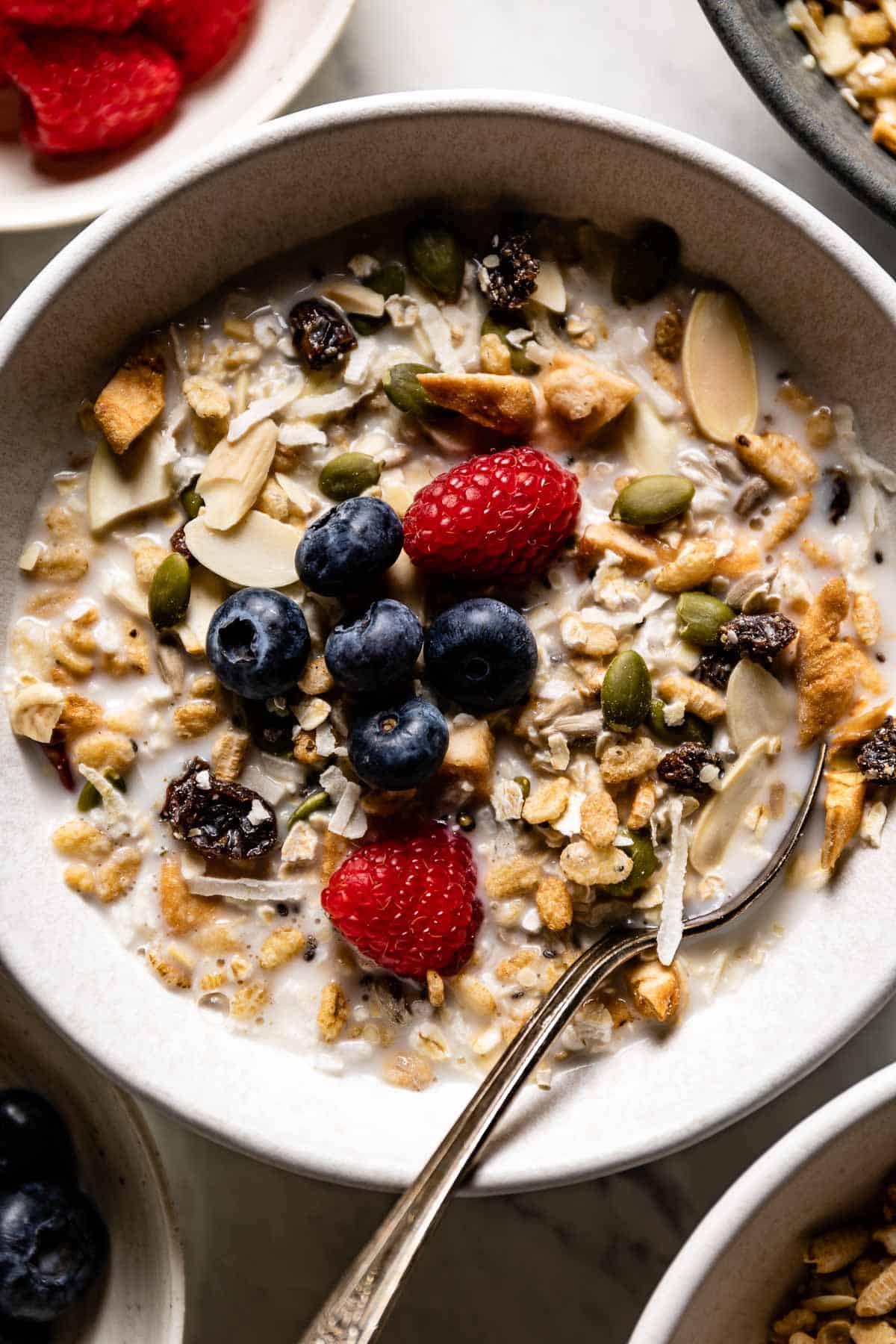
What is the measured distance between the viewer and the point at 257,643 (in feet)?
3.29

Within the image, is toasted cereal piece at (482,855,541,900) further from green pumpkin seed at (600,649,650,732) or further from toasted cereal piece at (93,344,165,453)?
toasted cereal piece at (93,344,165,453)

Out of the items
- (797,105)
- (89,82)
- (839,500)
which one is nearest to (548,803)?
(839,500)

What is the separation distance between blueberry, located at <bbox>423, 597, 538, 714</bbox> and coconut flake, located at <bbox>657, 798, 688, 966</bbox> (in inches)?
6.4

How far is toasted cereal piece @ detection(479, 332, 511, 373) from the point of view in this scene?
108cm

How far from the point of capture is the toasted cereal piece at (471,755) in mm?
1043

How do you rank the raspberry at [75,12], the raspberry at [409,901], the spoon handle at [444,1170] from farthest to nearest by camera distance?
the raspberry at [75,12] < the raspberry at [409,901] < the spoon handle at [444,1170]

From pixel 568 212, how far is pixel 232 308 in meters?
0.29

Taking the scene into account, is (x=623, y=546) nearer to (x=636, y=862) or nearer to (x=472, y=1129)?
(x=636, y=862)

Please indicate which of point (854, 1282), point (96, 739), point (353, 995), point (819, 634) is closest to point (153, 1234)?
point (353, 995)

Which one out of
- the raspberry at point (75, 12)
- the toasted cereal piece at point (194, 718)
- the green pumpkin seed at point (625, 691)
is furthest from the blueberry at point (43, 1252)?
the raspberry at point (75, 12)

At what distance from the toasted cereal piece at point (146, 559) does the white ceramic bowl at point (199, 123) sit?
0.91ft

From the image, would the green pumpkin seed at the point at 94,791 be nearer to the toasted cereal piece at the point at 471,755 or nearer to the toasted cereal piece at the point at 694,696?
the toasted cereal piece at the point at 471,755

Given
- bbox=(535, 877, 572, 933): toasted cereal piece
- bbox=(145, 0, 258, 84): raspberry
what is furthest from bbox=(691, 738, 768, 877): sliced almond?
bbox=(145, 0, 258, 84): raspberry

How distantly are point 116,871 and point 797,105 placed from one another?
2.67 ft
